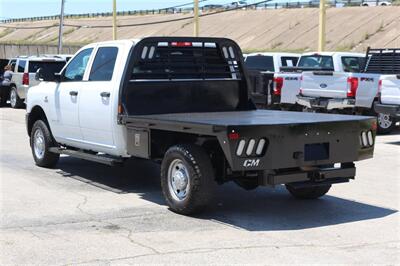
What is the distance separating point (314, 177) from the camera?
7.47 metres

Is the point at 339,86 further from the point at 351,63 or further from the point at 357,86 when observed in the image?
the point at 351,63

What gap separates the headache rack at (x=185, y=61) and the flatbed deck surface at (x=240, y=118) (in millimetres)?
663

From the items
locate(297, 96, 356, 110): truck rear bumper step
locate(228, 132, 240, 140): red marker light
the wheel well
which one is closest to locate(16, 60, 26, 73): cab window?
locate(297, 96, 356, 110): truck rear bumper step

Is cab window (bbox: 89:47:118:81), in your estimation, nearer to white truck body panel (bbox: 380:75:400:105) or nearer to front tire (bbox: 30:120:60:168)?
front tire (bbox: 30:120:60:168)

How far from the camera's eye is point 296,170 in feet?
24.3

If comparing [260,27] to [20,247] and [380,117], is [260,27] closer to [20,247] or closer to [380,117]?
[380,117]

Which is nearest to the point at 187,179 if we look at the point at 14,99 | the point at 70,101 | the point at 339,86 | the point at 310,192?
the point at 310,192

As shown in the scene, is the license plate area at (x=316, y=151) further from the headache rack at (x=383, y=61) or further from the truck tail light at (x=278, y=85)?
the truck tail light at (x=278, y=85)

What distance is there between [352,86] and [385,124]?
128 centimetres

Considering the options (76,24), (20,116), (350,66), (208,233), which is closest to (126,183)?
(208,233)

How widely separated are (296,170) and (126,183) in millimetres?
3149

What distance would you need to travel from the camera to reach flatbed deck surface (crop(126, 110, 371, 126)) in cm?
723

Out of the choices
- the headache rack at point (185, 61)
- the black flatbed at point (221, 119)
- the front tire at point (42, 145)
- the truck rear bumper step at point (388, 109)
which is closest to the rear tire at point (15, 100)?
the front tire at point (42, 145)

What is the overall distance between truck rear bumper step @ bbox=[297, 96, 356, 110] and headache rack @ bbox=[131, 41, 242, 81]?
7222 millimetres
